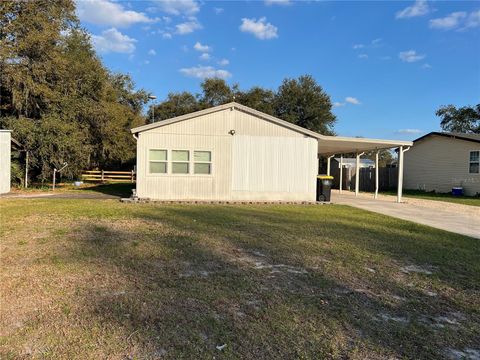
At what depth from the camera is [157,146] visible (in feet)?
44.9

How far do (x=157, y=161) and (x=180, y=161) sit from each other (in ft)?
2.69

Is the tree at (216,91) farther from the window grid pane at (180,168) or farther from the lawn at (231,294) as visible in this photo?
the lawn at (231,294)

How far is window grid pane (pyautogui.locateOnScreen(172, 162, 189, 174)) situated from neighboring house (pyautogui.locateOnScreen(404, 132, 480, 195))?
16420 mm

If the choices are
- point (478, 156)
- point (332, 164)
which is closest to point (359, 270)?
point (478, 156)

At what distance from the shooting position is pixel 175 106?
41.1 m

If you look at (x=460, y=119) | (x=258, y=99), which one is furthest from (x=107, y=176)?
(x=460, y=119)

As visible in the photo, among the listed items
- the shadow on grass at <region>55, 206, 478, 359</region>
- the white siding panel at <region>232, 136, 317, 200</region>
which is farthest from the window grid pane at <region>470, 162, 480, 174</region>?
the shadow on grass at <region>55, 206, 478, 359</region>

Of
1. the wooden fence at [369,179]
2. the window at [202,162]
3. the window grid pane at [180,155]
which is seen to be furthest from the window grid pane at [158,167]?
the wooden fence at [369,179]

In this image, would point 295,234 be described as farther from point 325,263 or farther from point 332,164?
point 332,164

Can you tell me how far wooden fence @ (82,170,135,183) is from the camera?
28.6 m

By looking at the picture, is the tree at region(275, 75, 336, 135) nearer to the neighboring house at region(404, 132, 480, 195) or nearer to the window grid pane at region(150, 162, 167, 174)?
the neighboring house at region(404, 132, 480, 195)

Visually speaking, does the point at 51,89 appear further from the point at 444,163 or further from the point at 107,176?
the point at 444,163

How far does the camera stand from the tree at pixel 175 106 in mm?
40719

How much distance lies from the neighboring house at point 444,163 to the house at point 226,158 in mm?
11152
